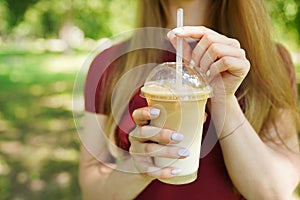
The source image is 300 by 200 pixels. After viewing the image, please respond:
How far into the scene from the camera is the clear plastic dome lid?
91 centimetres

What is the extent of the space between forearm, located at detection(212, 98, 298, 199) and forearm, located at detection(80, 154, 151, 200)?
0.21 metres

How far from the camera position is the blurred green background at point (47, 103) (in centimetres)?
400

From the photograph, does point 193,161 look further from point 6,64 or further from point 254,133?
point 6,64

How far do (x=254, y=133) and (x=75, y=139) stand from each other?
14.1 feet

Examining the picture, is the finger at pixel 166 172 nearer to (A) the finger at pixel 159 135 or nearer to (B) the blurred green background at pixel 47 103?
(A) the finger at pixel 159 135

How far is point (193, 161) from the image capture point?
1.01 m

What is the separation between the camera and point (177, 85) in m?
0.94

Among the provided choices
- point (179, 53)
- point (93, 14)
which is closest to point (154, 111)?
point (179, 53)

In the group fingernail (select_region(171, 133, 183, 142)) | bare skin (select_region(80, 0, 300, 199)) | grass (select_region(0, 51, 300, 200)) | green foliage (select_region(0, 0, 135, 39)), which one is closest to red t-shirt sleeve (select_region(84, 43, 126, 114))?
bare skin (select_region(80, 0, 300, 199))

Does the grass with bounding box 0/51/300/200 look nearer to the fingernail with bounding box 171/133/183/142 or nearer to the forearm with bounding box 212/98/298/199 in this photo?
the forearm with bounding box 212/98/298/199

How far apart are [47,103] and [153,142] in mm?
6606

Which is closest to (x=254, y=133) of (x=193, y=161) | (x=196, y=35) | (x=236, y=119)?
(x=236, y=119)

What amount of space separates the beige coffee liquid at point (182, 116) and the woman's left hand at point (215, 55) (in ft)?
0.18

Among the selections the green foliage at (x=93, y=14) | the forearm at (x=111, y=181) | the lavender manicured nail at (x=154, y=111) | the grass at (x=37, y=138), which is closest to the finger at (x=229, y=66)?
the lavender manicured nail at (x=154, y=111)
